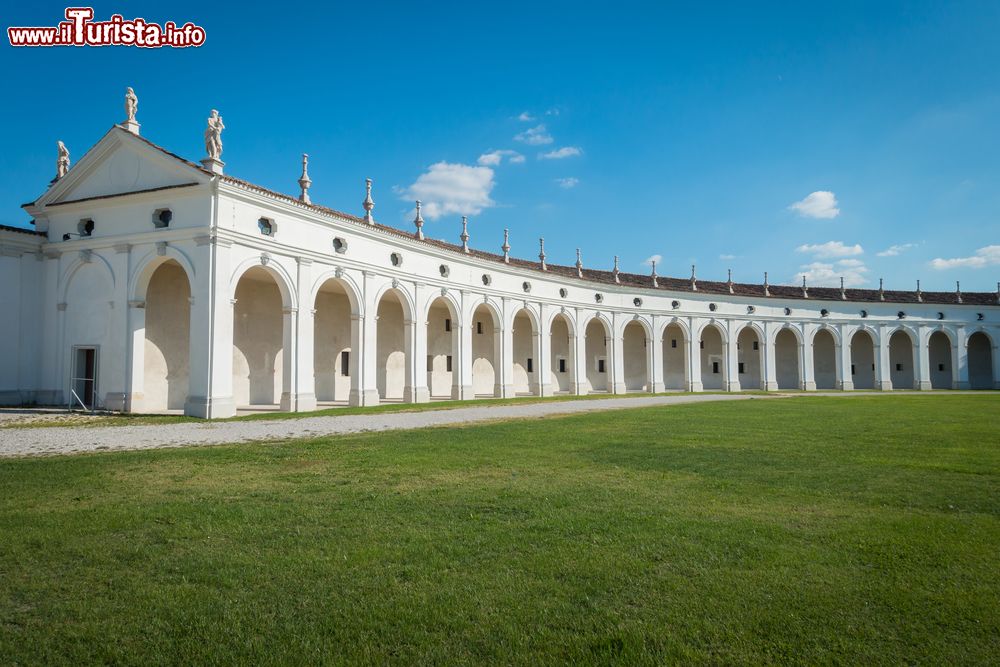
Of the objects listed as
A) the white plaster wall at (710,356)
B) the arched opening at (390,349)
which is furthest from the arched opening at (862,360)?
the arched opening at (390,349)

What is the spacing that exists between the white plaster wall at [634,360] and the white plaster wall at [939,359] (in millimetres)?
27394

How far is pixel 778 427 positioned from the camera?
15617mm

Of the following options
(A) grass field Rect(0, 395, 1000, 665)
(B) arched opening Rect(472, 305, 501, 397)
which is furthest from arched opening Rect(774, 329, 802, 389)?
(A) grass field Rect(0, 395, 1000, 665)

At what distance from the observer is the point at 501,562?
4.93m

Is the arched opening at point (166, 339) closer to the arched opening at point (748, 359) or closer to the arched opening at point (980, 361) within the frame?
the arched opening at point (748, 359)

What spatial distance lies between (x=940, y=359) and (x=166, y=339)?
202 feet

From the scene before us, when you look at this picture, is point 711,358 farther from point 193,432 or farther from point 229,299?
point 193,432

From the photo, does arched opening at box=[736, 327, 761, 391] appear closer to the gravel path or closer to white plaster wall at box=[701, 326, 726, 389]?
white plaster wall at box=[701, 326, 726, 389]

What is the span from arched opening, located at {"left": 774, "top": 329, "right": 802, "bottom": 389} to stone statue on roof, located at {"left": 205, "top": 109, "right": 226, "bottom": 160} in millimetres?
47708

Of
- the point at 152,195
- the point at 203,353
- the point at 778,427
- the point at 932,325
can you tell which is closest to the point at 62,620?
the point at 778,427

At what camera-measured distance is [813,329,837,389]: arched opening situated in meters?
53.6

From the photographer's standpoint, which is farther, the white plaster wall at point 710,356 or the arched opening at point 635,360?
the white plaster wall at point 710,356

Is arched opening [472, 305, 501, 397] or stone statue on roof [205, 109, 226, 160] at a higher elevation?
stone statue on roof [205, 109, 226, 160]

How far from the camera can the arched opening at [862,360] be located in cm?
5369
